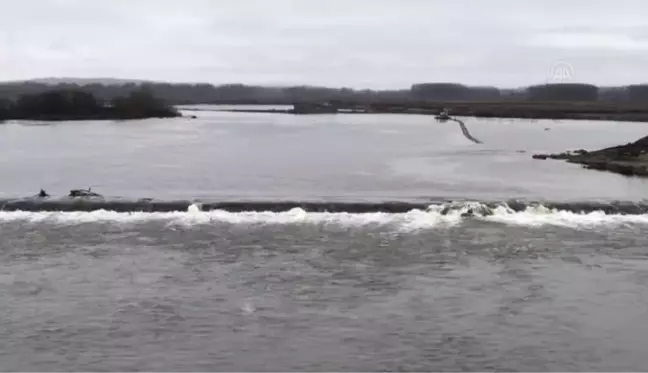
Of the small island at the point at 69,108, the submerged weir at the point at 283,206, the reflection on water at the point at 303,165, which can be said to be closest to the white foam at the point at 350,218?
the submerged weir at the point at 283,206

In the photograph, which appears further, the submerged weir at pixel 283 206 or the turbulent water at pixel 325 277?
the submerged weir at pixel 283 206

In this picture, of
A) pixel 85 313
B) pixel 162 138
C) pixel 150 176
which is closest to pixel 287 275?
pixel 85 313

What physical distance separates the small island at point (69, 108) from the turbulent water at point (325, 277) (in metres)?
46.0

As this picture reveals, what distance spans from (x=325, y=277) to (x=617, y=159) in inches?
912

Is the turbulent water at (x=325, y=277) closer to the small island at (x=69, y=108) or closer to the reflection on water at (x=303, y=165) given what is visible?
the reflection on water at (x=303, y=165)

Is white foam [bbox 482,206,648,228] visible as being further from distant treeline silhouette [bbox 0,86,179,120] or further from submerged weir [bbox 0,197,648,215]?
distant treeline silhouette [bbox 0,86,179,120]

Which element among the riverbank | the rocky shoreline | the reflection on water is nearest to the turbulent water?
the reflection on water

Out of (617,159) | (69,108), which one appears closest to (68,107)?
(69,108)

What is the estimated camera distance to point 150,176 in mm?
28812

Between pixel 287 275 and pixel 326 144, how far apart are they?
3157cm

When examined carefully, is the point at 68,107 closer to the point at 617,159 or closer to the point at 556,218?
the point at 617,159

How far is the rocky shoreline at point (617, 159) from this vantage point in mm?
30281

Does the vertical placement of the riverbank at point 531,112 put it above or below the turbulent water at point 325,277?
above

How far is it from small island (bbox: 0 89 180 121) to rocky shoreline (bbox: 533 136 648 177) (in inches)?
1920
